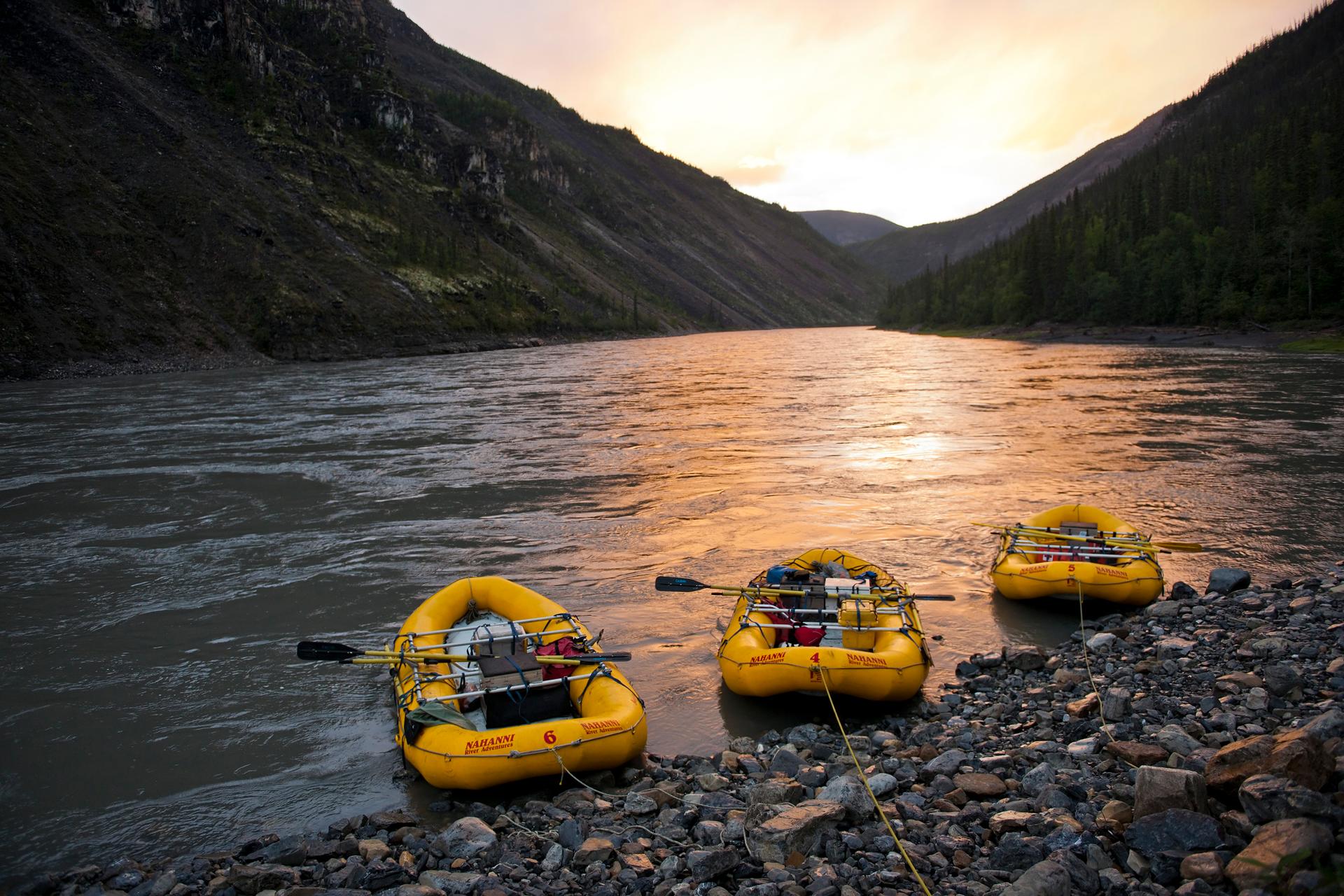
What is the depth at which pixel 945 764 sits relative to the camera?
6.73 m

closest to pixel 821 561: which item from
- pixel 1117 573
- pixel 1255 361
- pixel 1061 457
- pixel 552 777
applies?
pixel 1117 573

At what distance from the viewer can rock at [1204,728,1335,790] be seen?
15.0 ft

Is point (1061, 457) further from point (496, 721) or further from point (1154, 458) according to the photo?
point (496, 721)

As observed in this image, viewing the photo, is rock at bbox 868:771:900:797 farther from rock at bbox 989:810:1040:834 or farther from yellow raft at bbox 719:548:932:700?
yellow raft at bbox 719:548:932:700

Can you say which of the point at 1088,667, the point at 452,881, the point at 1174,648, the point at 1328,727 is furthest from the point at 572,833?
the point at 1174,648

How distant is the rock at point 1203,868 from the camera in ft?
14.2

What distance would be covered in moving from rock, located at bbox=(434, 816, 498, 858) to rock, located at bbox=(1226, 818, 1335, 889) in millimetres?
4755

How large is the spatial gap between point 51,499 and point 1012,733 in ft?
70.2

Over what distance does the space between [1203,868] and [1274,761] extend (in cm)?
84

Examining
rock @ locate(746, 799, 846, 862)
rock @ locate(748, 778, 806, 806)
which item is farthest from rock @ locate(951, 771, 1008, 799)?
rock @ locate(748, 778, 806, 806)

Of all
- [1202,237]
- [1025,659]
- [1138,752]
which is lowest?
[1025,659]

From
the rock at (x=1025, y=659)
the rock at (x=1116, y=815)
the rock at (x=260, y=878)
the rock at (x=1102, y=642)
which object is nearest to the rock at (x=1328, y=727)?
the rock at (x=1116, y=815)

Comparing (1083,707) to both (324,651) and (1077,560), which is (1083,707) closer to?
(1077,560)

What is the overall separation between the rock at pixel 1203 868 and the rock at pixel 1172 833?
0.13 m
